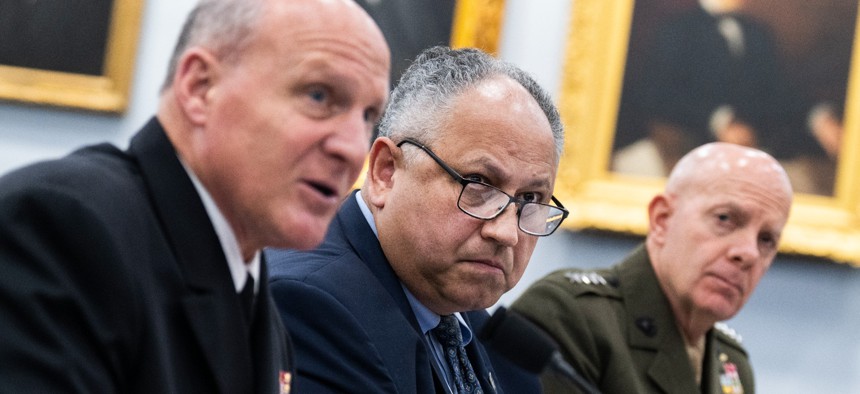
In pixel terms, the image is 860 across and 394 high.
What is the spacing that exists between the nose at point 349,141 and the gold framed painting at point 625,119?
3616mm

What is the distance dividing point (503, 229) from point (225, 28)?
1170mm

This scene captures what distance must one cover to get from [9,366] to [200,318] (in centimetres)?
32

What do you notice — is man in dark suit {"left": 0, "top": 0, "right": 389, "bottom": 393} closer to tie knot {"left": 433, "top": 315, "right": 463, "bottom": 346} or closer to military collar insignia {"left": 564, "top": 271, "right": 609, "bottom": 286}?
tie knot {"left": 433, "top": 315, "right": 463, "bottom": 346}

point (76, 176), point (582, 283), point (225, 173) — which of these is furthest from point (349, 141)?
point (582, 283)

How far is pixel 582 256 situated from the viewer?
17.4 ft

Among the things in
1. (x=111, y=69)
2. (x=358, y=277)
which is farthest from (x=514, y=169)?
(x=111, y=69)

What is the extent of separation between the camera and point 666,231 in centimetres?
420

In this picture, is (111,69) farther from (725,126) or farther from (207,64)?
(207,64)

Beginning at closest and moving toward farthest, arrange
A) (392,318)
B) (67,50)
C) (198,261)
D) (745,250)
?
(198,261) → (392,318) → (745,250) → (67,50)

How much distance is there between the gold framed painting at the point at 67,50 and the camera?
5.56 metres

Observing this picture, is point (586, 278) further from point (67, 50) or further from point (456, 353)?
point (67, 50)

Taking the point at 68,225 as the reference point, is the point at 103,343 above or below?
below

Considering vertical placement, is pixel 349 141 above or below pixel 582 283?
above

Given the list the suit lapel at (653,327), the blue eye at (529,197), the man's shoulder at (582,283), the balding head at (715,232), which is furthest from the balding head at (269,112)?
the balding head at (715,232)
